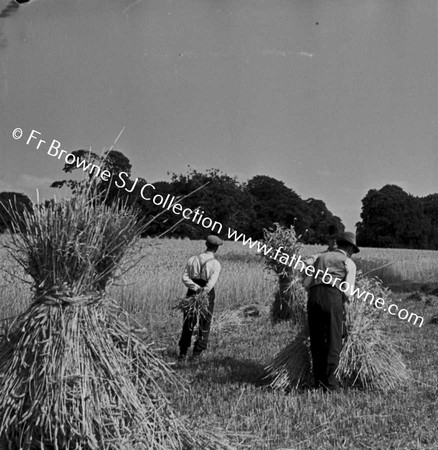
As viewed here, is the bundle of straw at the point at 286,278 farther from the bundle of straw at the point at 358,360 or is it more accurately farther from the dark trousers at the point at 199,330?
the bundle of straw at the point at 358,360

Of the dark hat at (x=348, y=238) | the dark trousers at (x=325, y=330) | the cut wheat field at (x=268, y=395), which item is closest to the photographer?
the cut wheat field at (x=268, y=395)

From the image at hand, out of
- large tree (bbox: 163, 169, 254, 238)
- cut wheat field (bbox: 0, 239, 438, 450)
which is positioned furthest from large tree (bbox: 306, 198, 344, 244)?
cut wheat field (bbox: 0, 239, 438, 450)

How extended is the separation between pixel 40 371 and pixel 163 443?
1.03m

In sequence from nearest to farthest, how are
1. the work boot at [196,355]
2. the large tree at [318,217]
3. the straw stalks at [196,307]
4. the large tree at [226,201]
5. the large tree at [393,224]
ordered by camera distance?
the straw stalks at [196,307] → the work boot at [196,355] → the large tree at [226,201] → the large tree at [393,224] → the large tree at [318,217]

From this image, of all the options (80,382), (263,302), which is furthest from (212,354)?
(263,302)

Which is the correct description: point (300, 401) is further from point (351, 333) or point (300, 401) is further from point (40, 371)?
point (40, 371)

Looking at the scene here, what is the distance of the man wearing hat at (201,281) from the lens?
27.9ft

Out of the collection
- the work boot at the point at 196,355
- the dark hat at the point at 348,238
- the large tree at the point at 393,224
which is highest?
the large tree at the point at 393,224

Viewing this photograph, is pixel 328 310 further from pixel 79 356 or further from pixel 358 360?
pixel 79 356

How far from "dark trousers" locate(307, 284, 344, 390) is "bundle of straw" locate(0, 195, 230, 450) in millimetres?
2434

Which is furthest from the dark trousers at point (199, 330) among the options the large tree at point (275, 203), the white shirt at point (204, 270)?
the large tree at point (275, 203)

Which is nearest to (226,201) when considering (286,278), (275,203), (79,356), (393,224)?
(275,203)

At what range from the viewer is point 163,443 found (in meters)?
4.32

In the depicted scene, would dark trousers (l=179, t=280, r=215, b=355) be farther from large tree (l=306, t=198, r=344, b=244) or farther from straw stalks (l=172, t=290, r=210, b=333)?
large tree (l=306, t=198, r=344, b=244)
